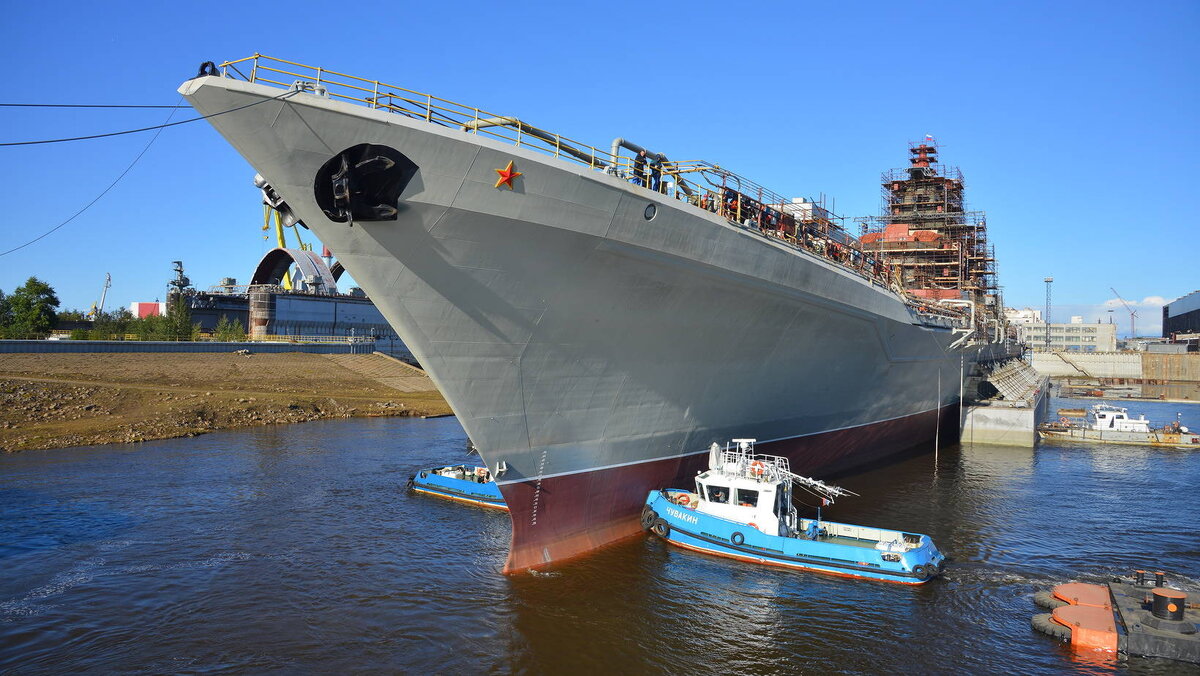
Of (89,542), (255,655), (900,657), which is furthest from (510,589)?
(89,542)

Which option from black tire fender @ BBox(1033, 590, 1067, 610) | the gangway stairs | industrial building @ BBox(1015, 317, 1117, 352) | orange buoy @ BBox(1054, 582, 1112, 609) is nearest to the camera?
orange buoy @ BBox(1054, 582, 1112, 609)

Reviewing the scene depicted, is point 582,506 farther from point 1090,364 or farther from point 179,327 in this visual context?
point 1090,364

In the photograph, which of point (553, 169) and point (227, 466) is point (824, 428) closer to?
point (553, 169)

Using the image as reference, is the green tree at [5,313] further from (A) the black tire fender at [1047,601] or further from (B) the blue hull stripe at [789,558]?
(A) the black tire fender at [1047,601]

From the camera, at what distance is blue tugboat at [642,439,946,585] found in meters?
14.8

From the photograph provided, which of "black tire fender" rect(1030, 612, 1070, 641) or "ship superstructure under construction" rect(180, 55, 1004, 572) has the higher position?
"ship superstructure under construction" rect(180, 55, 1004, 572)

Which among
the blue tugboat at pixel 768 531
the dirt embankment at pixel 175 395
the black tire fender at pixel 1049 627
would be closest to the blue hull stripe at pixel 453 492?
the blue tugboat at pixel 768 531

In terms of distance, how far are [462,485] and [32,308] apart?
52.9 m

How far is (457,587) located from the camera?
1412 cm

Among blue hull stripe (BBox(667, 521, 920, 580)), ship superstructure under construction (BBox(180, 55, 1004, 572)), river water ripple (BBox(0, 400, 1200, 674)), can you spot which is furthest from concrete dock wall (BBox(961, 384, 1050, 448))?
blue hull stripe (BBox(667, 521, 920, 580))

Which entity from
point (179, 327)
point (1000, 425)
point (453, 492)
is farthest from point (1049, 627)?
point (179, 327)

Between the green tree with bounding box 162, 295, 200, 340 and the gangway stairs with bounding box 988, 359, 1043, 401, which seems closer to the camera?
the gangway stairs with bounding box 988, 359, 1043, 401

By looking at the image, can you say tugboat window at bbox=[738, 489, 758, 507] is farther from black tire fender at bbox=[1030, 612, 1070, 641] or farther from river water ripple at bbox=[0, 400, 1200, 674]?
black tire fender at bbox=[1030, 612, 1070, 641]

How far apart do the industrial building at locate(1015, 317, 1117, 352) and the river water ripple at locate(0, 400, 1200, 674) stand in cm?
13422
